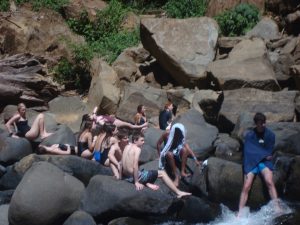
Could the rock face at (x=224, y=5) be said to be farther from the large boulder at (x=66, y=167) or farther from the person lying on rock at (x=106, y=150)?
the large boulder at (x=66, y=167)

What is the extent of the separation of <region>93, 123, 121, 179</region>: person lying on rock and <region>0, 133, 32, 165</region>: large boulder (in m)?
1.74

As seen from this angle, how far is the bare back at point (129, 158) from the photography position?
10.5 meters

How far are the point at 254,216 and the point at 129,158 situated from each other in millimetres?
2330

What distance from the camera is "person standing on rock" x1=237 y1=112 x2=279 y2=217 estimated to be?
977cm

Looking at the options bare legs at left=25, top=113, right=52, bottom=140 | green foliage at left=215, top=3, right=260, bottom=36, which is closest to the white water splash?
bare legs at left=25, top=113, right=52, bottom=140

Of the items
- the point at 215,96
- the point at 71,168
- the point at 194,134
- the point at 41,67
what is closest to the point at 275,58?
the point at 215,96

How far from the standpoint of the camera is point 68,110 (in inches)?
714

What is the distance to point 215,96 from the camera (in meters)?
16.6

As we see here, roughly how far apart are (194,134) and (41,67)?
6.92 meters

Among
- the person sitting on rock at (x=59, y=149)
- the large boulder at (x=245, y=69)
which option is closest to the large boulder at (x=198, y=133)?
the large boulder at (x=245, y=69)

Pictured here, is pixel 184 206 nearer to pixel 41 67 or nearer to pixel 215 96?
pixel 215 96

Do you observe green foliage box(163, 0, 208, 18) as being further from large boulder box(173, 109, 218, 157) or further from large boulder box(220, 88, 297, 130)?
large boulder box(173, 109, 218, 157)

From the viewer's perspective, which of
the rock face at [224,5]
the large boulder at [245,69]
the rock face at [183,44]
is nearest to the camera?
the large boulder at [245,69]

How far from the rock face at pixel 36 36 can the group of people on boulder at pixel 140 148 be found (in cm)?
564
